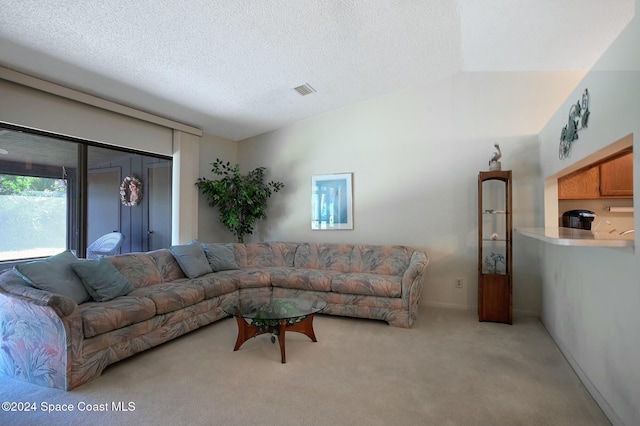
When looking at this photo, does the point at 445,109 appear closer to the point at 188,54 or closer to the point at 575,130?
the point at 575,130

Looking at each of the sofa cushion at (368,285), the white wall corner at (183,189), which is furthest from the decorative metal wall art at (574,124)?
the white wall corner at (183,189)

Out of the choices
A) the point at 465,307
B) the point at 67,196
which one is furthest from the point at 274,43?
the point at 465,307

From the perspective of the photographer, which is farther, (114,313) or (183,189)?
(183,189)

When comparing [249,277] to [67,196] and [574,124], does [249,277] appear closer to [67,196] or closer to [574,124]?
[67,196]

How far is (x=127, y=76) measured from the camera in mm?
3098

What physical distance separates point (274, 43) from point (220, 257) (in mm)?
2607

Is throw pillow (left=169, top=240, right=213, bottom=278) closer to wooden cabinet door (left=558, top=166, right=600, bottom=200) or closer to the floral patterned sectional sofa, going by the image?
the floral patterned sectional sofa

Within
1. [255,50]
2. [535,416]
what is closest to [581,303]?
[535,416]

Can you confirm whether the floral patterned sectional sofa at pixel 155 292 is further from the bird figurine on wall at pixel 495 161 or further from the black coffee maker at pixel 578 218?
the black coffee maker at pixel 578 218

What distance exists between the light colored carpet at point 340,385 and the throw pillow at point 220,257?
110 centimetres

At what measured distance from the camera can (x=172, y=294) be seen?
9.97 ft

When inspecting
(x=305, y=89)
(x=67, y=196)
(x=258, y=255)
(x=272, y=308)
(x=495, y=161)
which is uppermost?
(x=305, y=89)

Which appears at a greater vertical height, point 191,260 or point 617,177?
point 617,177

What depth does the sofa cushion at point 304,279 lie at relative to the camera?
12.6 feet
